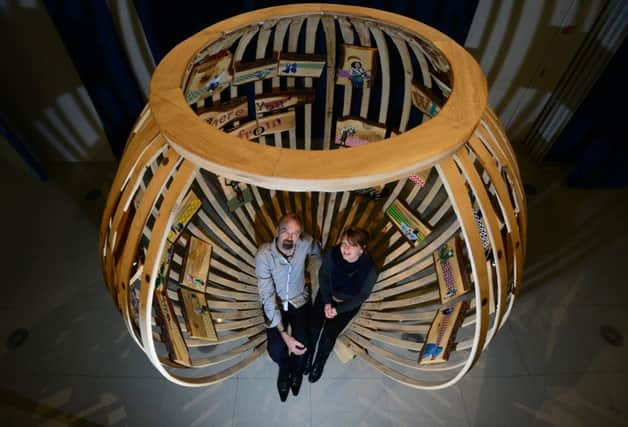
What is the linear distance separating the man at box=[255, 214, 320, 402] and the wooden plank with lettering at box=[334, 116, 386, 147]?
0.61 meters

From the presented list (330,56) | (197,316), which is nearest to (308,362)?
(197,316)

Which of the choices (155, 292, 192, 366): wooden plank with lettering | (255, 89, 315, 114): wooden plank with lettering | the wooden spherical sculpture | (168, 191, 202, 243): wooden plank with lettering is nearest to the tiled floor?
the wooden spherical sculpture

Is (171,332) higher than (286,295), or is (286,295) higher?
(171,332)

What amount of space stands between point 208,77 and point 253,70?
36cm

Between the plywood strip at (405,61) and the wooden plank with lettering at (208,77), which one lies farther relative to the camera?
the plywood strip at (405,61)

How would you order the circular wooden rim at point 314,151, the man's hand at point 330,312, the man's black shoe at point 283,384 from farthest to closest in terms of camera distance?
the man's black shoe at point 283,384, the man's hand at point 330,312, the circular wooden rim at point 314,151

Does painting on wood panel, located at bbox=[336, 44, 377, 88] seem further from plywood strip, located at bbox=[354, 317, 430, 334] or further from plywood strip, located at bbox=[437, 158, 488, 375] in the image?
plywood strip, located at bbox=[354, 317, 430, 334]

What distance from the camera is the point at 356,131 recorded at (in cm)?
221

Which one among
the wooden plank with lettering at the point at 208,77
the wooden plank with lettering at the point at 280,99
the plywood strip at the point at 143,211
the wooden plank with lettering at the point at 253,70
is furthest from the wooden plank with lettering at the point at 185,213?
the wooden plank with lettering at the point at 280,99

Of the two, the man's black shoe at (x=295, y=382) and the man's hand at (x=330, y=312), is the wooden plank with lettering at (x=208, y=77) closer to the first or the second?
the man's hand at (x=330, y=312)

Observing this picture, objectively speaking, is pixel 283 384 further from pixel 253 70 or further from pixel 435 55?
pixel 435 55

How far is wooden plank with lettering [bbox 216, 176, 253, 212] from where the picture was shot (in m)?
2.33

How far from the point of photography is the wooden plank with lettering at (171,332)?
5.26ft

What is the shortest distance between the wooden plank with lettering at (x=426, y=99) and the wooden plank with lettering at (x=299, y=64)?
0.51 meters
